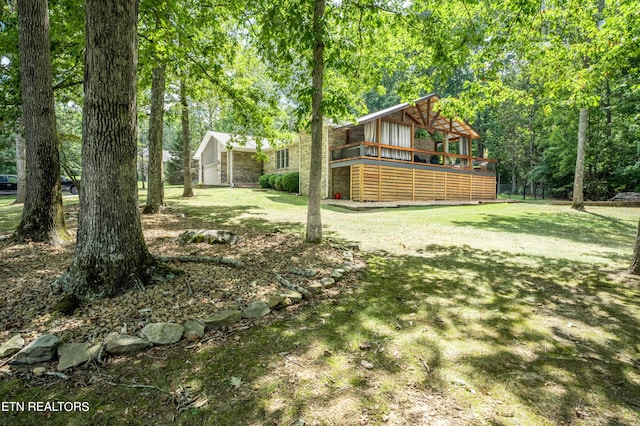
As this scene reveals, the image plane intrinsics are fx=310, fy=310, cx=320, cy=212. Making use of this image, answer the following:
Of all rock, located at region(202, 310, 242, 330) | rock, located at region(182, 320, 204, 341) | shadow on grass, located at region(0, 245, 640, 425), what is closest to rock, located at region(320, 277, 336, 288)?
shadow on grass, located at region(0, 245, 640, 425)

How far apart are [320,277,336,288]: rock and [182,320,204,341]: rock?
1630 millimetres

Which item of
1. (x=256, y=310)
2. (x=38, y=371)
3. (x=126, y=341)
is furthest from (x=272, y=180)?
(x=38, y=371)

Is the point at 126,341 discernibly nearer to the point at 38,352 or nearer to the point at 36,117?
the point at 38,352

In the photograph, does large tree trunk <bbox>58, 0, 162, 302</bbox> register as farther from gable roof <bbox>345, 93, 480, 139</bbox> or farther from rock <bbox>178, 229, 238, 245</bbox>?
gable roof <bbox>345, 93, 480, 139</bbox>

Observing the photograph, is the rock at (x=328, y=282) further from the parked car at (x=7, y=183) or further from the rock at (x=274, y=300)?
the parked car at (x=7, y=183)

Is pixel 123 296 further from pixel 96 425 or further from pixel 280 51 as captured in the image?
pixel 280 51

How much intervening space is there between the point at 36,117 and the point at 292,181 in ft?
50.3

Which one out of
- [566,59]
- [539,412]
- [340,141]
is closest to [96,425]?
[539,412]

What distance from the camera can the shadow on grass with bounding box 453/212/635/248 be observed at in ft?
25.6

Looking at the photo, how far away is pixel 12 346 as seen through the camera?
2332mm

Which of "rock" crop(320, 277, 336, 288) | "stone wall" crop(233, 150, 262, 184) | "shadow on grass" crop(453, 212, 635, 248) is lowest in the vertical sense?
"rock" crop(320, 277, 336, 288)

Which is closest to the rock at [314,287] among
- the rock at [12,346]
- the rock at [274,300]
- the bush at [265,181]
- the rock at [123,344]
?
the rock at [274,300]

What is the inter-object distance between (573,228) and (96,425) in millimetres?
11697

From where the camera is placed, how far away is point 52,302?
2977 millimetres
